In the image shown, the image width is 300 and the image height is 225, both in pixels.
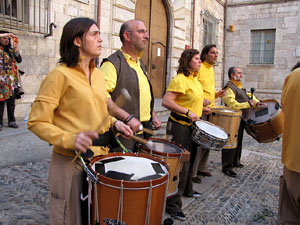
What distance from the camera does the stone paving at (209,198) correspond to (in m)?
3.09

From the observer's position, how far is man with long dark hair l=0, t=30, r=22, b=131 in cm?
473

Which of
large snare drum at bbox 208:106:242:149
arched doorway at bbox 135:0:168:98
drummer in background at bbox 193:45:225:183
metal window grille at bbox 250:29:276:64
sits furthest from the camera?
metal window grille at bbox 250:29:276:64

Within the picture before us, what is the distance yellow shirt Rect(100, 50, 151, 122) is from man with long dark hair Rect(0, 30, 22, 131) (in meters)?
2.81

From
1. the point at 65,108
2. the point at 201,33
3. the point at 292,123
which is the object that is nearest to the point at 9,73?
the point at 65,108

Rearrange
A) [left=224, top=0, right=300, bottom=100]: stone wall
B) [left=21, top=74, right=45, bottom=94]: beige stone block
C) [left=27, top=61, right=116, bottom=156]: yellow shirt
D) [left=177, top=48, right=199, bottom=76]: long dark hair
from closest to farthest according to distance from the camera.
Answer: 1. [left=27, top=61, right=116, bottom=156]: yellow shirt
2. [left=177, top=48, right=199, bottom=76]: long dark hair
3. [left=21, top=74, right=45, bottom=94]: beige stone block
4. [left=224, top=0, right=300, bottom=100]: stone wall

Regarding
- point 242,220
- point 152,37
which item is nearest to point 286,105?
point 242,220

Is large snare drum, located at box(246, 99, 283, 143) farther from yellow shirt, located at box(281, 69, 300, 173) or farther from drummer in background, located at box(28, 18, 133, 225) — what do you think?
drummer in background, located at box(28, 18, 133, 225)

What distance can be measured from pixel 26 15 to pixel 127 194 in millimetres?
5126

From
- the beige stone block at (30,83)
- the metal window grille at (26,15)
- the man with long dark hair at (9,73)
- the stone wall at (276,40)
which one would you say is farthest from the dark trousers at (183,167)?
the stone wall at (276,40)

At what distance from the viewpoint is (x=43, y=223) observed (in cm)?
286

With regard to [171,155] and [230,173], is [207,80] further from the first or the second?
[171,155]

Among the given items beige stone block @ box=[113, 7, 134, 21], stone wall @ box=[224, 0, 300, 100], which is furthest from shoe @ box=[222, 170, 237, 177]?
stone wall @ box=[224, 0, 300, 100]

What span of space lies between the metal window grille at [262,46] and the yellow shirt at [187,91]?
1231 centimetres

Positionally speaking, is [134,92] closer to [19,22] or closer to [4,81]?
[4,81]
